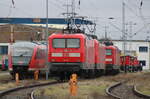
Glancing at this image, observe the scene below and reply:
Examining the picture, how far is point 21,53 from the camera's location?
113ft

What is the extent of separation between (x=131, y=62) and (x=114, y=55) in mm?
22529

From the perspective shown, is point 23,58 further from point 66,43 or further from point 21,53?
point 66,43

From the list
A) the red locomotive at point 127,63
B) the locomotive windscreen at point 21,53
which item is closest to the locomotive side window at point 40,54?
the locomotive windscreen at point 21,53

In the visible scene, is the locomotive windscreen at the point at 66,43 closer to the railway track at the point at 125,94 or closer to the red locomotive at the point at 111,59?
the railway track at the point at 125,94

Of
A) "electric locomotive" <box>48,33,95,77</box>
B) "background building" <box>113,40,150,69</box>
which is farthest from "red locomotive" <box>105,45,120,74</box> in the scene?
"background building" <box>113,40,150,69</box>

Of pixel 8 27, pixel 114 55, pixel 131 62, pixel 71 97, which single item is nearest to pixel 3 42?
pixel 8 27

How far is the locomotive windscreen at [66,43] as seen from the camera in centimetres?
2999

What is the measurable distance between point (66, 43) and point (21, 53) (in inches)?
221

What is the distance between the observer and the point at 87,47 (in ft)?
103

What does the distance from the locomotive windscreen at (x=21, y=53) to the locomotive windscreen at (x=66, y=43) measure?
16.0ft

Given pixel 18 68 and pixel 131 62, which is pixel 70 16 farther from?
pixel 18 68

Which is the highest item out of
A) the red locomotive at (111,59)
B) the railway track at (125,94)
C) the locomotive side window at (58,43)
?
the locomotive side window at (58,43)

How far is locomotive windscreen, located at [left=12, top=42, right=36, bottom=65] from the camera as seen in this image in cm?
3409

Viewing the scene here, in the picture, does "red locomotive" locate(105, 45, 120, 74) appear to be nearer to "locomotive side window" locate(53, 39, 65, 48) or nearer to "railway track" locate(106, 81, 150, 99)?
"locomotive side window" locate(53, 39, 65, 48)
